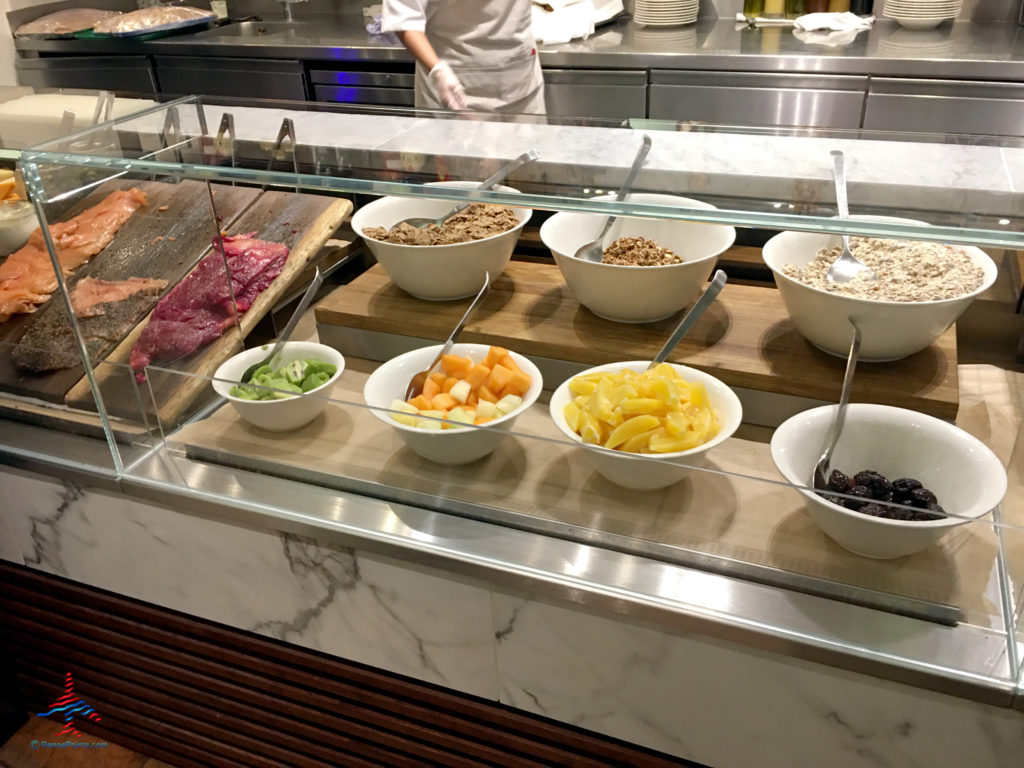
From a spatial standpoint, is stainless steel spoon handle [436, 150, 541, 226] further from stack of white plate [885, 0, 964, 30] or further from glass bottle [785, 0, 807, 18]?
glass bottle [785, 0, 807, 18]

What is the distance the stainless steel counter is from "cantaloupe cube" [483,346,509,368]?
2.12 meters

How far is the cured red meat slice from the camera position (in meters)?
1.25

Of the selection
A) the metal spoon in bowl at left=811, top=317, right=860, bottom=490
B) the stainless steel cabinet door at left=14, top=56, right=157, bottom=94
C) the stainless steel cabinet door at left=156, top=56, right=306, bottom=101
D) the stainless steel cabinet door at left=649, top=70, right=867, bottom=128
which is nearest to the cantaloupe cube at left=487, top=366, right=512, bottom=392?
the metal spoon in bowl at left=811, top=317, right=860, bottom=490

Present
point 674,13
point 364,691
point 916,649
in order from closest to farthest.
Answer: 1. point 916,649
2. point 364,691
3. point 674,13

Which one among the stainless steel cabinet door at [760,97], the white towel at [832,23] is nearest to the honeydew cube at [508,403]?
the stainless steel cabinet door at [760,97]

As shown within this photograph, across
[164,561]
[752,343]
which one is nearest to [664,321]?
[752,343]

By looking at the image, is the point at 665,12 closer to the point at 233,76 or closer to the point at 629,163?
the point at 233,76

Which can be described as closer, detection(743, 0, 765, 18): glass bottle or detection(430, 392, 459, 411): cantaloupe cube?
detection(430, 392, 459, 411): cantaloupe cube

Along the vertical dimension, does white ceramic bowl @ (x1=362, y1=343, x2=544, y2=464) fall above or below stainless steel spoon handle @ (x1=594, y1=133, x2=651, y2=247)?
below

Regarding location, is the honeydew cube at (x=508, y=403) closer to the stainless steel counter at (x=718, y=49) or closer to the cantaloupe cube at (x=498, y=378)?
the cantaloupe cube at (x=498, y=378)

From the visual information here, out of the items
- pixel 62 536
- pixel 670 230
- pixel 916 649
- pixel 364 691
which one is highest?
pixel 670 230

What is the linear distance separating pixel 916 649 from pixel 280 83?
335 centimetres

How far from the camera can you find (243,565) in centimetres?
120

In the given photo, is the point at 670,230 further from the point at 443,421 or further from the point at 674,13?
the point at 674,13
